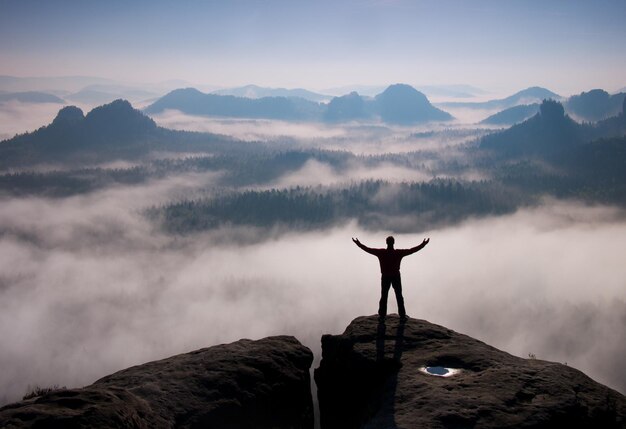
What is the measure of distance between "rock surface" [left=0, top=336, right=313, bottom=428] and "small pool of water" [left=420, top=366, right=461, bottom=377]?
4862 millimetres

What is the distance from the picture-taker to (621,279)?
19438cm

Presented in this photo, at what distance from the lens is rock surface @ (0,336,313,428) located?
34.9ft

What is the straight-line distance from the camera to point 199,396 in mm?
14633

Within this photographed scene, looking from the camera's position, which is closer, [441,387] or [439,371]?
[441,387]

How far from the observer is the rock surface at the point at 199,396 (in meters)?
10.6

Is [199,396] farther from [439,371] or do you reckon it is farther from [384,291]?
[384,291]

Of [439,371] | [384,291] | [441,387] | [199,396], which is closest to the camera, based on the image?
[441,387]

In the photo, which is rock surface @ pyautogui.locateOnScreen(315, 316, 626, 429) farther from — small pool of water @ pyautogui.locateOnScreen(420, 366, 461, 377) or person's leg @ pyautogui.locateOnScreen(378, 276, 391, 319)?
person's leg @ pyautogui.locateOnScreen(378, 276, 391, 319)

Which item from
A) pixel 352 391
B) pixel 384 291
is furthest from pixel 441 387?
pixel 384 291

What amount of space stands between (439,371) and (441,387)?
1.62 meters

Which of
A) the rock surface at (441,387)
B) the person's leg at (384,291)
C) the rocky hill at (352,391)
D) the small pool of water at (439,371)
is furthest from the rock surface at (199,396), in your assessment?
the small pool of water at (439,371)

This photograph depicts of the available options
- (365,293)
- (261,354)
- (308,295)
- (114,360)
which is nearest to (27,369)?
(114,360)

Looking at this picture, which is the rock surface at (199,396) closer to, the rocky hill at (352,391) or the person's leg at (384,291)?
the rocky hill at (352,391)

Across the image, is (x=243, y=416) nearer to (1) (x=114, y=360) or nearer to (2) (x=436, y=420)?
(2) (x=436, y=420)
